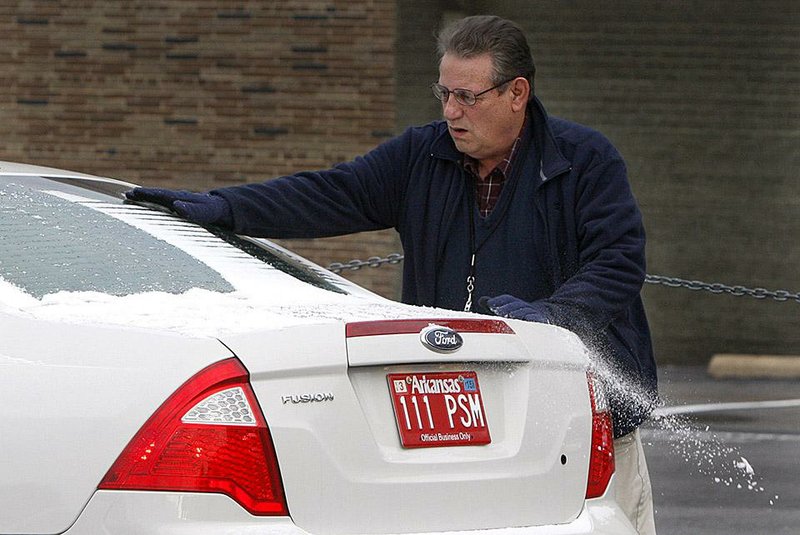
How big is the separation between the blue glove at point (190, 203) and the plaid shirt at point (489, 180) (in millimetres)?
732

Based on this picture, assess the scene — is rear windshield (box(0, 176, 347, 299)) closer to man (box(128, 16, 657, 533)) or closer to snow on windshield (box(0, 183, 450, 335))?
snow on windshield (box(0, 183, 450, 335))

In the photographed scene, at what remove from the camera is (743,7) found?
1394 centimetres

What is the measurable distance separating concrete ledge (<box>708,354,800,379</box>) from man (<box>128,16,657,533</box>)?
977cm

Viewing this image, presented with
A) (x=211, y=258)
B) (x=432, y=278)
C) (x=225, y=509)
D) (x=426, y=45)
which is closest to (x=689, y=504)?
(x=432, y=278)

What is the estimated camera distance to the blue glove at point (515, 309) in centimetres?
390

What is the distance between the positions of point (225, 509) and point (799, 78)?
12.0m

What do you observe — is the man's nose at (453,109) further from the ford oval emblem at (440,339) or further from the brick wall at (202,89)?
the brick wall at (202,89)

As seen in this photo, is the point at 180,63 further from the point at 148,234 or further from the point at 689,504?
the point at 148,234

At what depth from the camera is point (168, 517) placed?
114 inches

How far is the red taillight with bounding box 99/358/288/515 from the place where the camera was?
292 cm

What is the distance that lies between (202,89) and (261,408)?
1067cm

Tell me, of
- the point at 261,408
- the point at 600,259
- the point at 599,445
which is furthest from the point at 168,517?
the point at 600,259

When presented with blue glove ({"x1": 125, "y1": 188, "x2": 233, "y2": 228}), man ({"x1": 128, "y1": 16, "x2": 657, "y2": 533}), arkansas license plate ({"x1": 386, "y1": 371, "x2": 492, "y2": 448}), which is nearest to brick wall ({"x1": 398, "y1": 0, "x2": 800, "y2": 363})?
man ({"x1": 128, "y1": 16, "x2": 657, "y2": 533})

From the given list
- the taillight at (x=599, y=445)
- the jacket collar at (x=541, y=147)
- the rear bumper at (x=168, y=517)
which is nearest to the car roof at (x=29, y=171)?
the jacket collar at (x=541, y=147)
